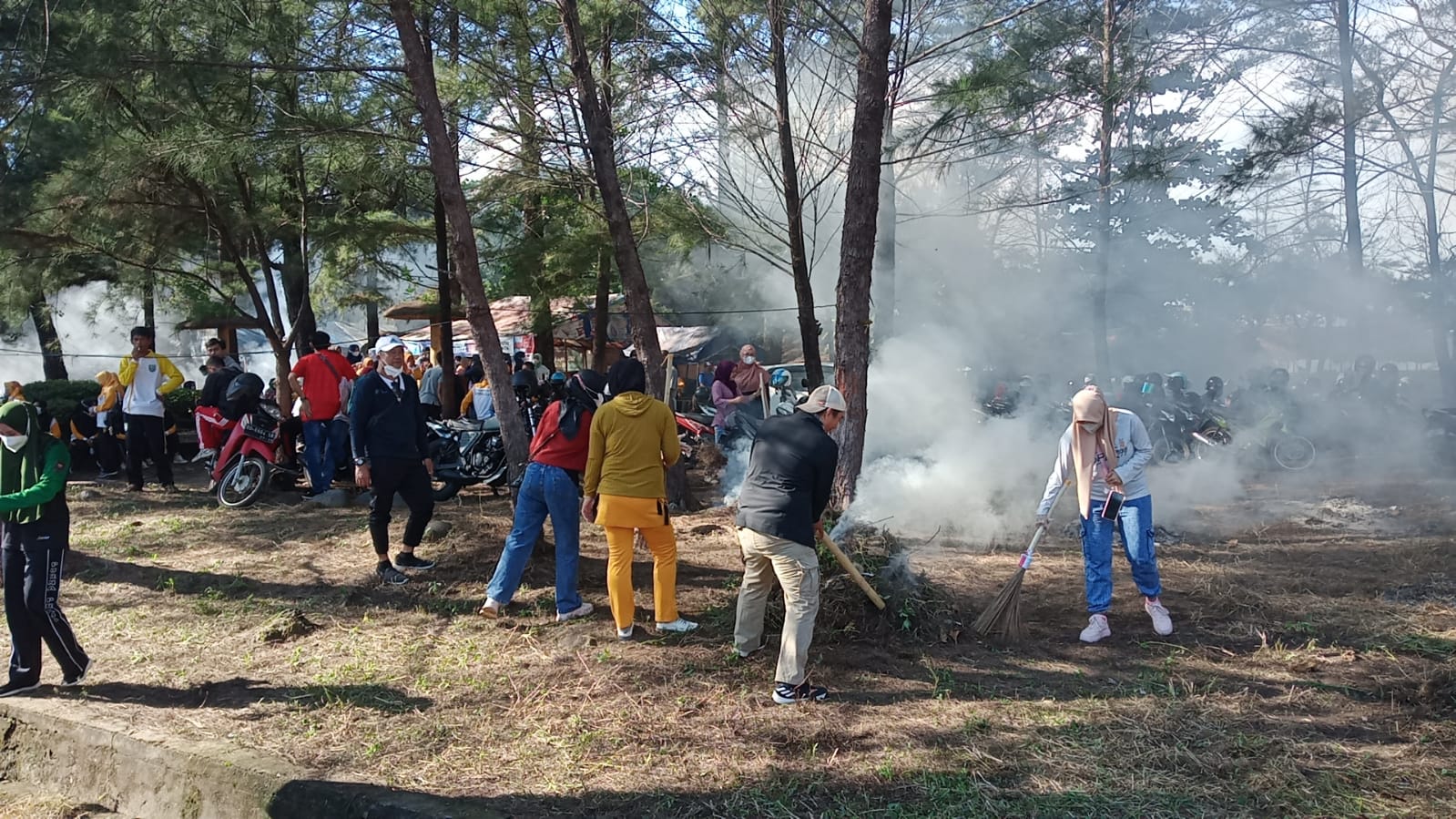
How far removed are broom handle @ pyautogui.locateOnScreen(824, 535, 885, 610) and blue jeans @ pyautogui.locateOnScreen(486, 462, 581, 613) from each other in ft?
5.18

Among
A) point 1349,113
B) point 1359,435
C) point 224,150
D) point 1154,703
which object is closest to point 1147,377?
point 1359,435

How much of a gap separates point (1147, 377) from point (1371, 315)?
362 inches

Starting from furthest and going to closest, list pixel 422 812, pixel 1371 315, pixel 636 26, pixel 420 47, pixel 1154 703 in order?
pixel 1371 315, pixel 636 26, pixel 420 47, pixel 1154 703, pixel 422 812

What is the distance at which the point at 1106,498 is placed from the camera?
5.77 metres

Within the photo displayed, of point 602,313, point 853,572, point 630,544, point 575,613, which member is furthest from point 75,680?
point 602,313

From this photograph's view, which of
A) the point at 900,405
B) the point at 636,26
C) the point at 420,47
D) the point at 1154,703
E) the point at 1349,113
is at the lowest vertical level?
the point at 1154,703

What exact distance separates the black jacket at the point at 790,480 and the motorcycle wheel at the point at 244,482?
251 inches

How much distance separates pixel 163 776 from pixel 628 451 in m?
2.65

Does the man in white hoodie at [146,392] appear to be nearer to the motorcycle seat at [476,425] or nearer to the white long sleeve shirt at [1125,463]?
the motorcycle seat at [476,425]

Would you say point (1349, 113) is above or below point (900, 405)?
above

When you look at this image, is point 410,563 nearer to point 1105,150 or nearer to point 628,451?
point 628,451

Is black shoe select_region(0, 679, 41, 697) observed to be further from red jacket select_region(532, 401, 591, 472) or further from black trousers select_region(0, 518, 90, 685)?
red jacket select_region(532, 401, 591, 472)

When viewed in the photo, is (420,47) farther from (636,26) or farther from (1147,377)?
(1147,377)

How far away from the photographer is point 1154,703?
15.4ft
